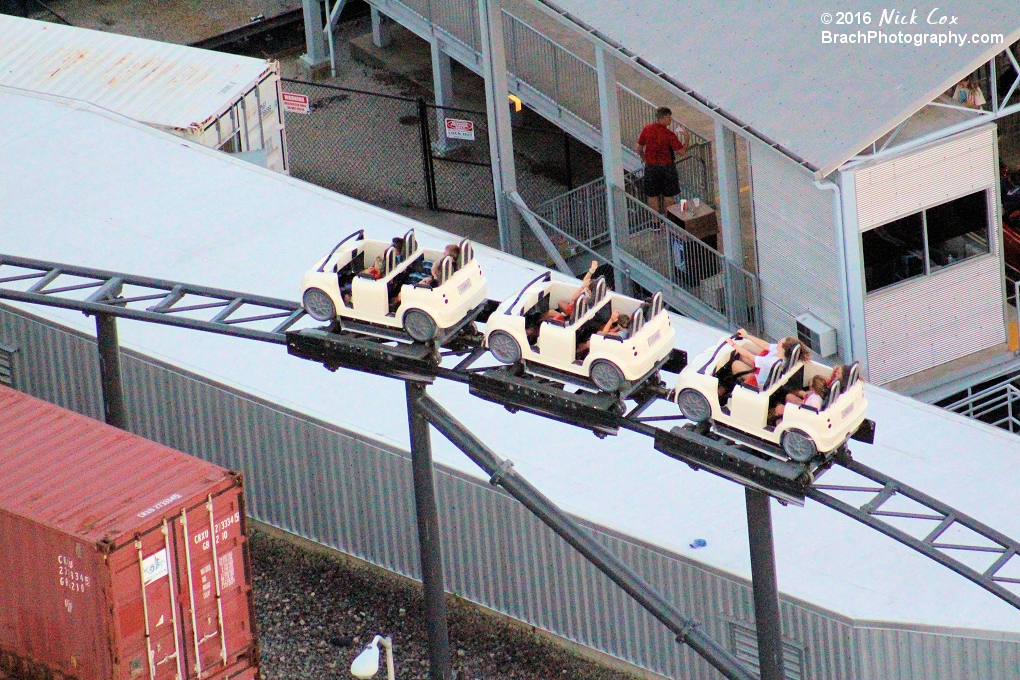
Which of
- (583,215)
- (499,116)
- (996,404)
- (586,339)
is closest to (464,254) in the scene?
(586,339)

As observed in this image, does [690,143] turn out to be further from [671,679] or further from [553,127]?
[671,679]

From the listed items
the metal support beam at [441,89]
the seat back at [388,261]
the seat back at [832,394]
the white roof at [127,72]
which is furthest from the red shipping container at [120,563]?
the metal support beam at [441,89]

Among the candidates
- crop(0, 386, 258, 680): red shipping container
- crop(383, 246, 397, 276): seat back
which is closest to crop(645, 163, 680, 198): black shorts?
crop(383, 246, 397, 276): seat back

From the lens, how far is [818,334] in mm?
25875

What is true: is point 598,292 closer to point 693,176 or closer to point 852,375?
point 852,375

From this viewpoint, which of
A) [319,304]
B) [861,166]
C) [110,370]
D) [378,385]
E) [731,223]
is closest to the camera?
[319,304]

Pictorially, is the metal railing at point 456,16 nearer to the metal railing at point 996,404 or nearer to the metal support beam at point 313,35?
the metal support beam at point 313,35

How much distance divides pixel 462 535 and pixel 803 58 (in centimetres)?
1007

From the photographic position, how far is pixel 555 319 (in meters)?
18.4

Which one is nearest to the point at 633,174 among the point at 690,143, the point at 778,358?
the point at 690,143

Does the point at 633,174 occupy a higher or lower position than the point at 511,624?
higher

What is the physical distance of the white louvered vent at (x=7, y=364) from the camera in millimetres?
27578

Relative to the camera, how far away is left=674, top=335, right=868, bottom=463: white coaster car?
16609 millimetres

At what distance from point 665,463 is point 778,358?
5.60m
